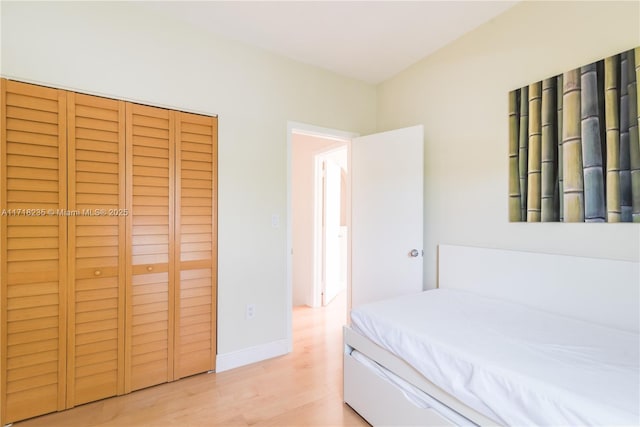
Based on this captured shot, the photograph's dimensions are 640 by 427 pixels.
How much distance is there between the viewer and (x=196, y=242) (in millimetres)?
2137

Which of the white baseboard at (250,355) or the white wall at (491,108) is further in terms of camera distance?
the white baseboard at (250,355)

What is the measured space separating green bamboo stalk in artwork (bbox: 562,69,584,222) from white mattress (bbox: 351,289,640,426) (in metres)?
0.63

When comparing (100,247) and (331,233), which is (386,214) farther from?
(100,247)

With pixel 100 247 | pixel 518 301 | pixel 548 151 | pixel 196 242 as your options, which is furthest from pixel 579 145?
pixel 100 247

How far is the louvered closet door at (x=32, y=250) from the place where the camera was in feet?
5.25

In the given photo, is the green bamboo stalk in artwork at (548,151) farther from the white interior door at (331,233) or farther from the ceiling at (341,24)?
the white interior door at (331,233)

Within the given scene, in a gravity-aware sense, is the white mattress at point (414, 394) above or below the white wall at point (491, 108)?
below

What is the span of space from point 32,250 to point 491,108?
10.0ft

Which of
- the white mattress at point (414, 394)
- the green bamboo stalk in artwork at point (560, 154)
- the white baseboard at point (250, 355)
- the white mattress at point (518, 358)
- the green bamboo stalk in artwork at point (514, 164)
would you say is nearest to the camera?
the white mattress at point (518, 358)

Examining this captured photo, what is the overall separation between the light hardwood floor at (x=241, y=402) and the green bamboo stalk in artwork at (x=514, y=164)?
161cm

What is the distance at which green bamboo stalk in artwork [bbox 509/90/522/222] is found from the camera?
75.5 inches

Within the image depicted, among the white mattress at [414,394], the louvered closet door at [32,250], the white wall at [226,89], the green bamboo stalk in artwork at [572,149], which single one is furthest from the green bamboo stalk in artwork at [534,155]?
the louvered closet door at [32,250]

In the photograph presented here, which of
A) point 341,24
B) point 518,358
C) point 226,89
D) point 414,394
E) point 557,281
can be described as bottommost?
point 414,394

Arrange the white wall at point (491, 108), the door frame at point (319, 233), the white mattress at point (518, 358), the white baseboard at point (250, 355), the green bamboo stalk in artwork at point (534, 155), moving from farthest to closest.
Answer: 1. the door frame at point (319, 233)
2. the white baseboard at point (250, 355)
3. the green bamboo stalk in artwork at point (534, 155)
4. the white wall at point (491, 108)
5. the white mattress at point (518, 358)
